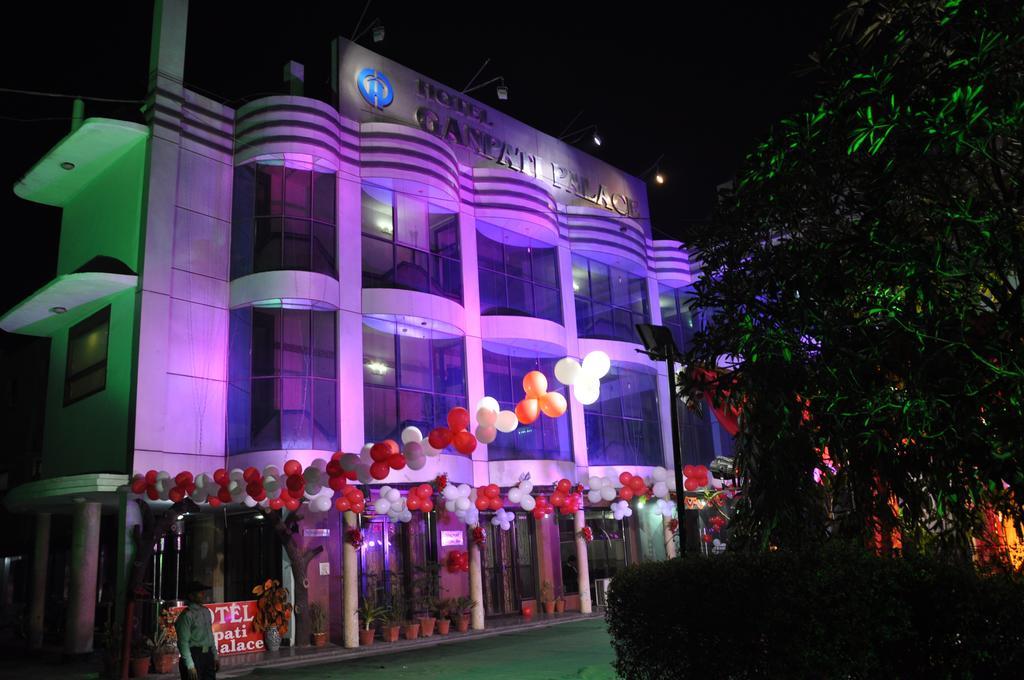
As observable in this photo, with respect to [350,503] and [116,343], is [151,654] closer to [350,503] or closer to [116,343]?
[350,503]

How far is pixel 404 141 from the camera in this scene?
2144cm

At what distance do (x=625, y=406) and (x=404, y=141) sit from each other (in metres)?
11.7

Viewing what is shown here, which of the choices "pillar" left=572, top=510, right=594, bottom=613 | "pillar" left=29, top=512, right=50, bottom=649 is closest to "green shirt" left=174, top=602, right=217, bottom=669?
"pillar" left=29, top=512, right=50, bottom=649

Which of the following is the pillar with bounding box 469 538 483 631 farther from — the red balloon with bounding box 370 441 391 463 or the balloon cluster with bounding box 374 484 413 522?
the red balloon with bounding box 370 441 391 463

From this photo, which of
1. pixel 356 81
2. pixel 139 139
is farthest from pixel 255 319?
pixel 356 81

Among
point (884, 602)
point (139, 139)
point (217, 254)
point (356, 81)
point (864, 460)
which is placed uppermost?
point (356, 81)

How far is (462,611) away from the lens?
20.1 m

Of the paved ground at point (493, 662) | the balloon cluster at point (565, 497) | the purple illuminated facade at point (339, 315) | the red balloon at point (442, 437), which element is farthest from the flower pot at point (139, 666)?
the balloon cluster at point (565, 497)

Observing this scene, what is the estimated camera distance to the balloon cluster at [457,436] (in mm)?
15508

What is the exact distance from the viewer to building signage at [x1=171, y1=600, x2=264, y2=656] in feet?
52.2

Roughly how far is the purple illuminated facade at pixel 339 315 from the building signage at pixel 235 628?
6.86 ft

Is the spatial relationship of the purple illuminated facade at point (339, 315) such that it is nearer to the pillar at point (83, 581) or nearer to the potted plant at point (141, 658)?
the pillar at point (83, 581)

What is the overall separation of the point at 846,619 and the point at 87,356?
18808 millimetres

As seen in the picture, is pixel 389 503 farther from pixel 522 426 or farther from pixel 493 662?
pixel 522 426
